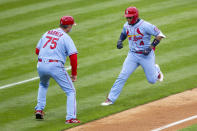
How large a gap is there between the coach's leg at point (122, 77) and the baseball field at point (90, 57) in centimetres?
24

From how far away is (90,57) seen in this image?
13.1 m

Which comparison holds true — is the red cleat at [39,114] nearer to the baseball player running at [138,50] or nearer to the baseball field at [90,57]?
the baseball field at [90,57]

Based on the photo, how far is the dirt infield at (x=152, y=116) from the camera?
338 inches

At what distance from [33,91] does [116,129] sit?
315cm

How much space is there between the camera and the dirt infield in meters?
8.58

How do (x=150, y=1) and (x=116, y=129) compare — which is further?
(x=150, y=1)

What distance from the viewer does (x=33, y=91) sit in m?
11.0

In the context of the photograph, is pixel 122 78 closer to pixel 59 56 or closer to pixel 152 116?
pixel 152 116

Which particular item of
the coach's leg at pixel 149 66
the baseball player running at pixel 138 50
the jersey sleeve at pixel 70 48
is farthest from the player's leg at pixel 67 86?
the coach's leg at pixel 149 66

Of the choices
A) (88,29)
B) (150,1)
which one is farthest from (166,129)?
(150,1)

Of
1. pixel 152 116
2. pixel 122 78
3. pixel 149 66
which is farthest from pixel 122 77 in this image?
pixel 152 116

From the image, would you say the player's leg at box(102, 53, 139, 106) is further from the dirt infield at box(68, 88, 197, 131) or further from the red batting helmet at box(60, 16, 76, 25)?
the red batting helmet at box(60, 16, 76, 25)

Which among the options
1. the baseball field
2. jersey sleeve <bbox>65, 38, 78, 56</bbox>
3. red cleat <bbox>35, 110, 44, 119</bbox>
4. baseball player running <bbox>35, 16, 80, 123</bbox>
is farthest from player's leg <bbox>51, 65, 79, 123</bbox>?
red cleat <bbox>35, 110, 44, 119</bbox>

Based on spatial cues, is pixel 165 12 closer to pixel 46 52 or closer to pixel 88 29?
pixel 88 29
